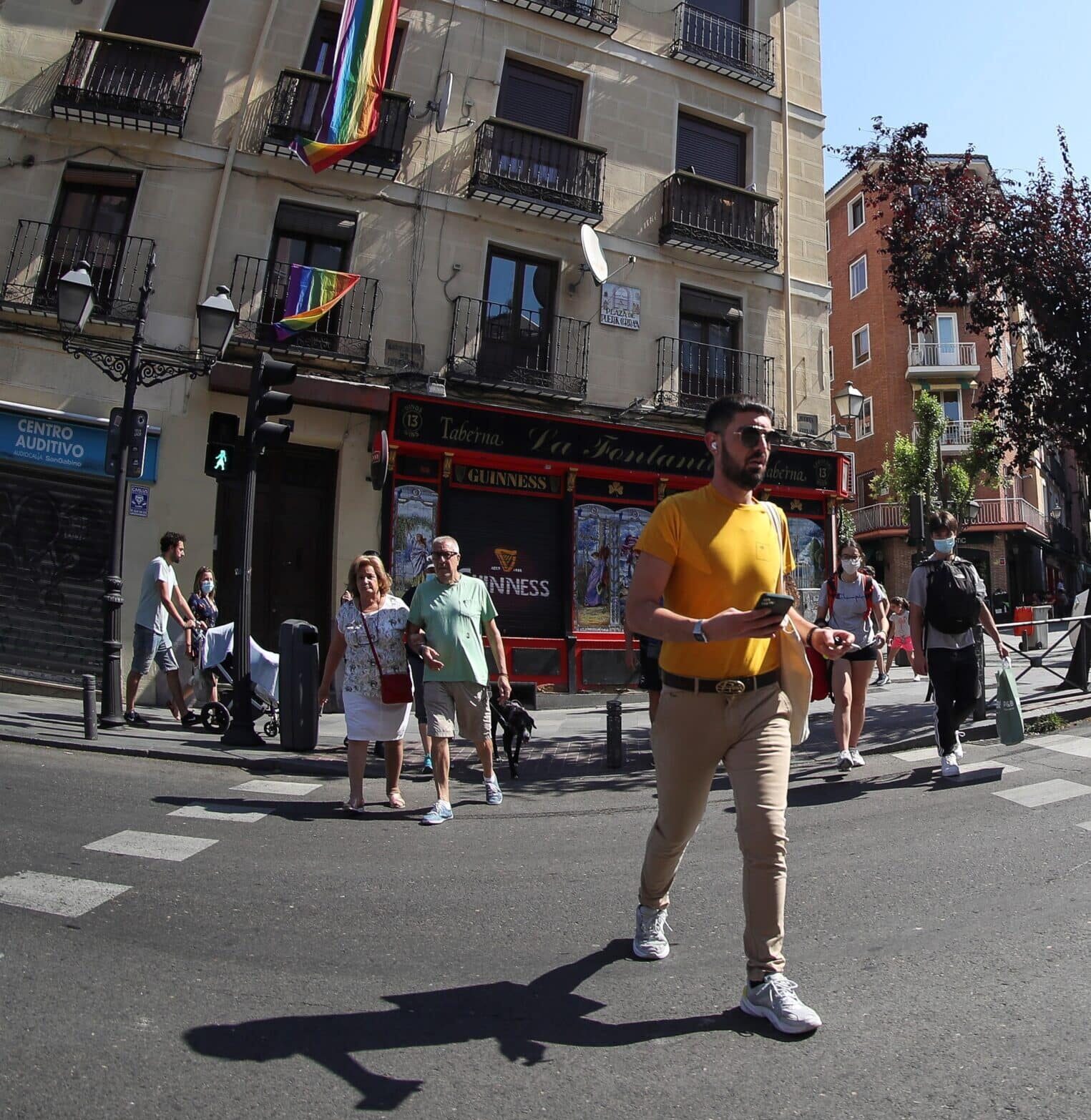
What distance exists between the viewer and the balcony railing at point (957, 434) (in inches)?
1382

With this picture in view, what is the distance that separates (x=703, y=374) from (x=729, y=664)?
1335cm

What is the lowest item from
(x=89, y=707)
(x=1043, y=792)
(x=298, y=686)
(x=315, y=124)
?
(x=1043, y=792)

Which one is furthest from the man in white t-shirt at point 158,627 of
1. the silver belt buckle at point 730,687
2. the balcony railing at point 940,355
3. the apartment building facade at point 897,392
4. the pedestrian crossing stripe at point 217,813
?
the balcony railing at point 940,355

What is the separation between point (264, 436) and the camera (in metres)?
9.16

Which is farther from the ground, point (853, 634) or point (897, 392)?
point (897, 392)

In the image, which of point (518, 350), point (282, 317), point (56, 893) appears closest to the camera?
point (56, 893)

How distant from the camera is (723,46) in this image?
54.7 ft

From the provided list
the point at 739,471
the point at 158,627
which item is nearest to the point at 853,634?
the point at 739,471

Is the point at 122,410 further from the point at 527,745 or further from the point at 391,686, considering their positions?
the point at 527,745

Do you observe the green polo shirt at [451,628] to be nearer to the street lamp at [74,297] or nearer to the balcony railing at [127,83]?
the street lamp at [74,297]

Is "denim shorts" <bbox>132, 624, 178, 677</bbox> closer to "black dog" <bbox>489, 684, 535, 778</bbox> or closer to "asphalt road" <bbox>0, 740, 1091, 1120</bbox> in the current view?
"asphalt road" <bbox>0, 740, 1091, 1120</bbox>

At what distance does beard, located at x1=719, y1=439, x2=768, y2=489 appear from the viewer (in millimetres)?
3184

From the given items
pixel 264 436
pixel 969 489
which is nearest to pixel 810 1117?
pixel 264 436

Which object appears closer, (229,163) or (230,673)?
Answer: (230,673)
